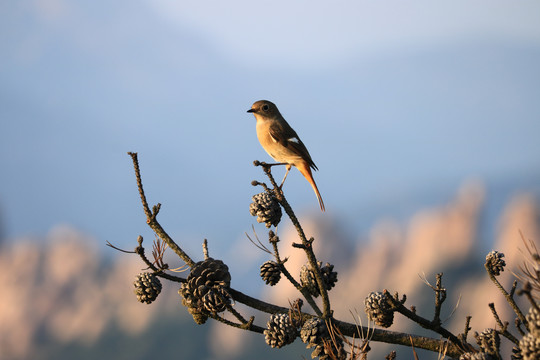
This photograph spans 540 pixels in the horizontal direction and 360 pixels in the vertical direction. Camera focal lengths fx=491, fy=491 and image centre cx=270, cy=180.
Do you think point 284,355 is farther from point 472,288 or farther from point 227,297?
point 227,297

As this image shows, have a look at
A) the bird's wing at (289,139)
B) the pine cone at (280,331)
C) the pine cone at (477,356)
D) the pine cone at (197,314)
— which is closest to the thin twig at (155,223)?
the pine cone at (197,314)

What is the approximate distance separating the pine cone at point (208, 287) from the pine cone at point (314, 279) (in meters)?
0.46

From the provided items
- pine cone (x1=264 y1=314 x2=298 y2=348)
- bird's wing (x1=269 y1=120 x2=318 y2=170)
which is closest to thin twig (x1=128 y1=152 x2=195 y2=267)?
pine cone (x1=264 y1=314 x2=298 y2=348)

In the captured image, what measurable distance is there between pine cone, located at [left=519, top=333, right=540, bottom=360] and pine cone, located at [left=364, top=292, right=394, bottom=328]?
3.01 feet

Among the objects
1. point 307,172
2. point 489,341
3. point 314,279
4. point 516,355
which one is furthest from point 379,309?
point 307,172

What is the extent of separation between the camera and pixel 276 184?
283cm

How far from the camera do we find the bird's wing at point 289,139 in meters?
4.51

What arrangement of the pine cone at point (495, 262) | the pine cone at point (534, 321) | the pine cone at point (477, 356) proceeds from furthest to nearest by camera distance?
the pine cone at point (495, 262)
the pine cone at point (477, 356)
the pine cone at point (534, 321)

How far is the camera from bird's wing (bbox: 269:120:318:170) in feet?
14.8

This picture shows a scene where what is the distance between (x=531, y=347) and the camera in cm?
192

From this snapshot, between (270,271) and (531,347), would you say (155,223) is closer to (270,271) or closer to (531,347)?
(270,271)

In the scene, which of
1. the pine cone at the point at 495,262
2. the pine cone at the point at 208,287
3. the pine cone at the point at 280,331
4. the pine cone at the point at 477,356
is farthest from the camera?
the pine cone at the point at 495,262

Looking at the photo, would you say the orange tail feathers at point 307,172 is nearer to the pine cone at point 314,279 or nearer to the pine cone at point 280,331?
the pine cone at point 314,279

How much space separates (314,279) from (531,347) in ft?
4.14
